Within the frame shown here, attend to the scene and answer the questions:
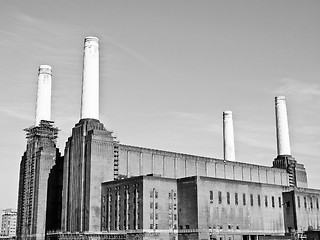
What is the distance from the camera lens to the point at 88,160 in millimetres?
79750

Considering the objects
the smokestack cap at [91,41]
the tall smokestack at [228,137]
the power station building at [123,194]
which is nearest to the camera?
the power station building at [123,194]

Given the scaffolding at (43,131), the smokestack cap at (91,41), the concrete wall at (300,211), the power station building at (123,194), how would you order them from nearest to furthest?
the power station building at (123,194) → the smokestack cap at (91,41) → the concrete wall at (300,211) → the scaffolding at (43,131)

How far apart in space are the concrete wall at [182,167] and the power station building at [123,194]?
0.69 ft

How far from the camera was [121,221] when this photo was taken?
7612 centimetres

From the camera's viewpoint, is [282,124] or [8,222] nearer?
[282,124]

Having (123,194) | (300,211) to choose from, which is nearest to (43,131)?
(123,194)

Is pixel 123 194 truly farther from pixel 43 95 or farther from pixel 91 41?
pixel 43 95

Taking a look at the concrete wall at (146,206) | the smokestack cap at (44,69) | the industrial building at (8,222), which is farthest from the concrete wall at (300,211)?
the industrial building at (8,222)

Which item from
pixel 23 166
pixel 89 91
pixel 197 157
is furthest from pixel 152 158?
pixel 23 166

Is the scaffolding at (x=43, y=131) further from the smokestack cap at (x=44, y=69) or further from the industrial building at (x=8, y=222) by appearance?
the industrial building at (x=8, y=222)

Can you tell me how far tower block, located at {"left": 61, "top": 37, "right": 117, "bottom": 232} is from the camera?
3098 inches

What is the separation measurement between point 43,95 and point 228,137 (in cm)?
4818

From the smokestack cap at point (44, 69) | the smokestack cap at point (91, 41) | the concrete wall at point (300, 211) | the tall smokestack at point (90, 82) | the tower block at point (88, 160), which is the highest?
the smokestack cap at point (91, 41)

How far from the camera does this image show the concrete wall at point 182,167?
8875 centimetres
